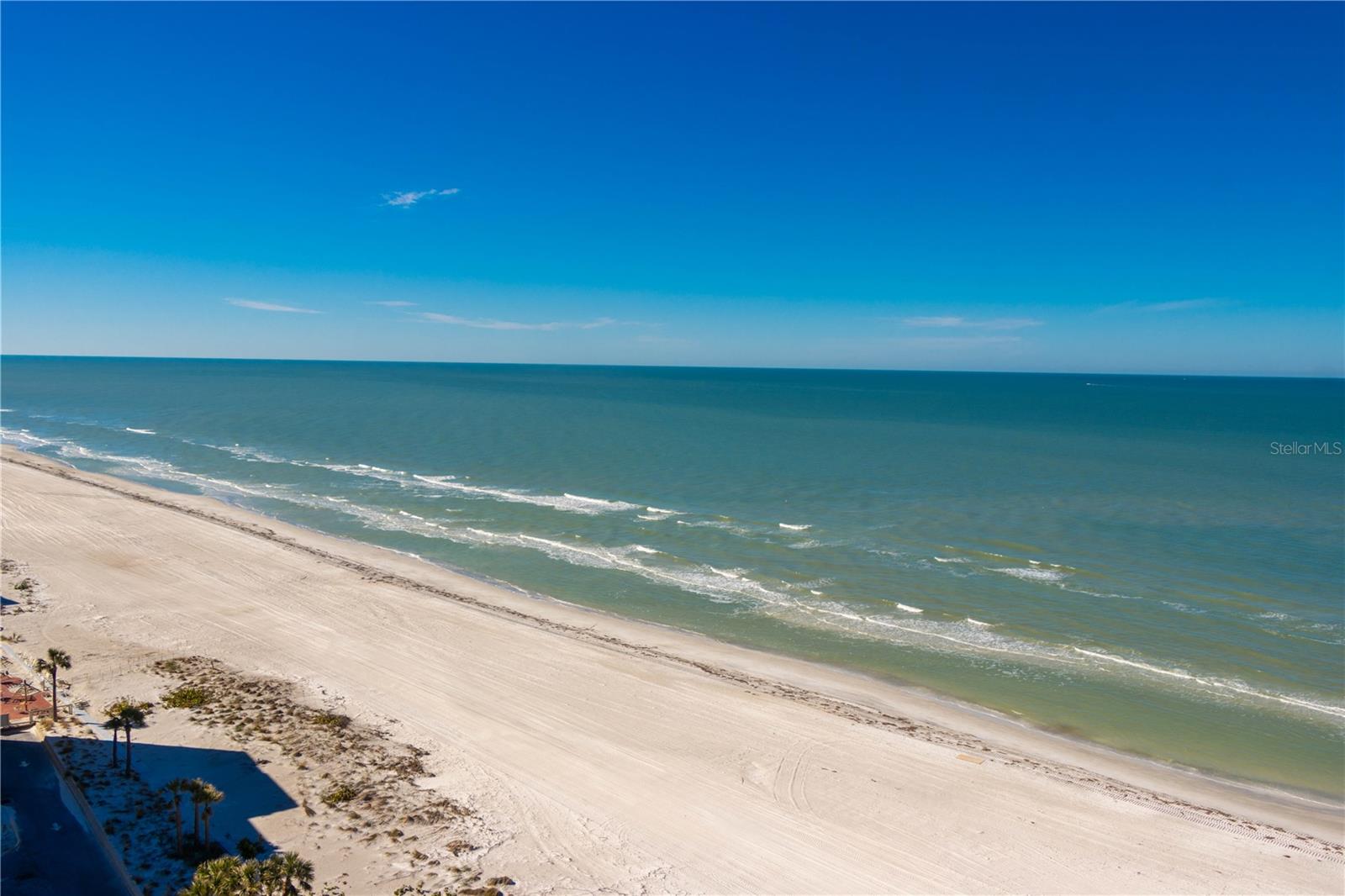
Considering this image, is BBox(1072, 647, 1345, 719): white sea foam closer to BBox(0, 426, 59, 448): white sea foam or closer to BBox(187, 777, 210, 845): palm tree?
BBox(187, 777, 210, 845): palm tree

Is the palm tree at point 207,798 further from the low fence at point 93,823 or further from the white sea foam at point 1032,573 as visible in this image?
the white sea foam at point 1032,573

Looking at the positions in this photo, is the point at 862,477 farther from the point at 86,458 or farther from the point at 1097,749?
the point at 86,458

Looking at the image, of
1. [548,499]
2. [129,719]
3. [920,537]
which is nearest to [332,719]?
[129,719]

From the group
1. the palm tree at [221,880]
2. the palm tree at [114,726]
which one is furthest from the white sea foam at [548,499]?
the palm tree at [221,880]

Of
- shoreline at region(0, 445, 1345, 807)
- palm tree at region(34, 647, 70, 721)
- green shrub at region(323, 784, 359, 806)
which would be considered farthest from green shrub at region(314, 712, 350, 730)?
shoreline at region(0, 445, 1345, 807)

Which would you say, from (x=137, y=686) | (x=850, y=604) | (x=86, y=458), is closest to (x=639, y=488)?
(x=850, y=604)

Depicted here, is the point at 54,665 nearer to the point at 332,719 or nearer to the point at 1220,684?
the point at 332,719

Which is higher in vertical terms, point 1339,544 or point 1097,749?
point 1339,544
